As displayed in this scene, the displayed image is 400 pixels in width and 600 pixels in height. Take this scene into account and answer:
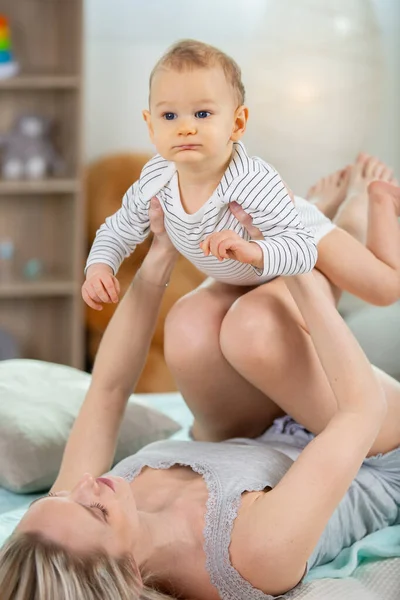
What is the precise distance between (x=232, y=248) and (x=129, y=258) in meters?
1.97

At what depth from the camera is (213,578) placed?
1018 millimetres

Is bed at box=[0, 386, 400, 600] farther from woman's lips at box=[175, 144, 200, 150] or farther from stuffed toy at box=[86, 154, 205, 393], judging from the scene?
stuffed toy at box=[86, 154, 205, 393]

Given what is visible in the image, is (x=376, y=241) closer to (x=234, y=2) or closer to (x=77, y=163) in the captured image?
(x=77, y=163)

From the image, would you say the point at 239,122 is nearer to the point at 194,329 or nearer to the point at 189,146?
the point at 189,146

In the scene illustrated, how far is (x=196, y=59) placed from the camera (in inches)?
39.0

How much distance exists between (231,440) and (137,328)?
217 millimetres

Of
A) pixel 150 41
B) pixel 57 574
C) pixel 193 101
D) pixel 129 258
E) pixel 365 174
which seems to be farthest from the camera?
pixel 150 41

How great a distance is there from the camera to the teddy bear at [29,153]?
3039 millimetres

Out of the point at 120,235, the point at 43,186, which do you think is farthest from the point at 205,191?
the point at 43,186

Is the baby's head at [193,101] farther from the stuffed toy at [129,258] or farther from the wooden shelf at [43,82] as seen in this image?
the wooden shelf at [43,82]

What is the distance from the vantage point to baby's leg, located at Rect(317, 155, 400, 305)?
1.31 meters

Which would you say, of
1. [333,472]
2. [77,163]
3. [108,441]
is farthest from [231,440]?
[77,163]

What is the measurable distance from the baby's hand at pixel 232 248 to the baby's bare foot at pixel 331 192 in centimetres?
73

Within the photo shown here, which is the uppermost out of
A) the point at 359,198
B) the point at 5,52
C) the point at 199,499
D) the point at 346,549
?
the point at 5,52
